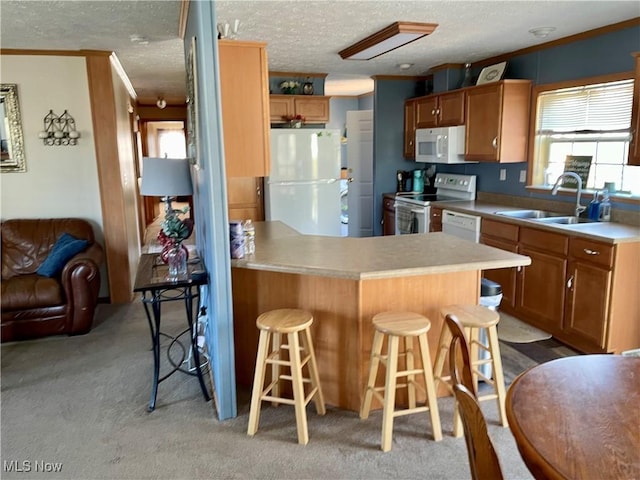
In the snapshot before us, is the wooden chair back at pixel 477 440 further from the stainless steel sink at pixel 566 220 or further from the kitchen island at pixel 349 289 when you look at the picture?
the stainless steel sink at pixel 566 220

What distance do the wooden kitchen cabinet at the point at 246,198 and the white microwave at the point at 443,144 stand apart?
1987mm

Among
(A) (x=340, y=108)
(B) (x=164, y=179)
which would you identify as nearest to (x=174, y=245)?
(B) (x=164, y=179)

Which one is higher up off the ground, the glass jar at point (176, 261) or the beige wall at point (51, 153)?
the beige wall at point (51, 153)

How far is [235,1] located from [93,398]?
257 cm

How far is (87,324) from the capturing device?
3896 millimetres

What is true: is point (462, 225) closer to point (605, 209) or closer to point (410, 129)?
point (605, 209)

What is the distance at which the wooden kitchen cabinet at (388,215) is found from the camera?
6077mm

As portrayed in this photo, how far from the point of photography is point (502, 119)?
447 centimetres

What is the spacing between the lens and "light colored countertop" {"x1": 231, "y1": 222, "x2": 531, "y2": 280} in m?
2.48

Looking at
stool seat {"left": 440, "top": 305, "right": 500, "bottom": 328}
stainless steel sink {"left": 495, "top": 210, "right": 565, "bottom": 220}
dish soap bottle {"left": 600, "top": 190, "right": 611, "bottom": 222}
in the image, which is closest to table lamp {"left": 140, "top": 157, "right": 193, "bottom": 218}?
stool seat {"left": 440, "top": 305, "right": 500, "bottom": 328}

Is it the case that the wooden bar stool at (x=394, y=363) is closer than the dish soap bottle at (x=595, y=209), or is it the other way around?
the wooden bar stool at (x=394, y=363)

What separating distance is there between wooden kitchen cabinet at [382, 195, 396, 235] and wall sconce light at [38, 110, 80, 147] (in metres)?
3.59

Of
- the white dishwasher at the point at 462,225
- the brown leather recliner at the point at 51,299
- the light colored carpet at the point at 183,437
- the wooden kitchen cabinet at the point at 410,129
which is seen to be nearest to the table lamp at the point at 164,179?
the brown leather recliner at the point at 51,299

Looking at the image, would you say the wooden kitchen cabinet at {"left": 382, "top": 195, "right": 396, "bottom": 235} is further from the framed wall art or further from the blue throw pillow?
the blue throw pillow
